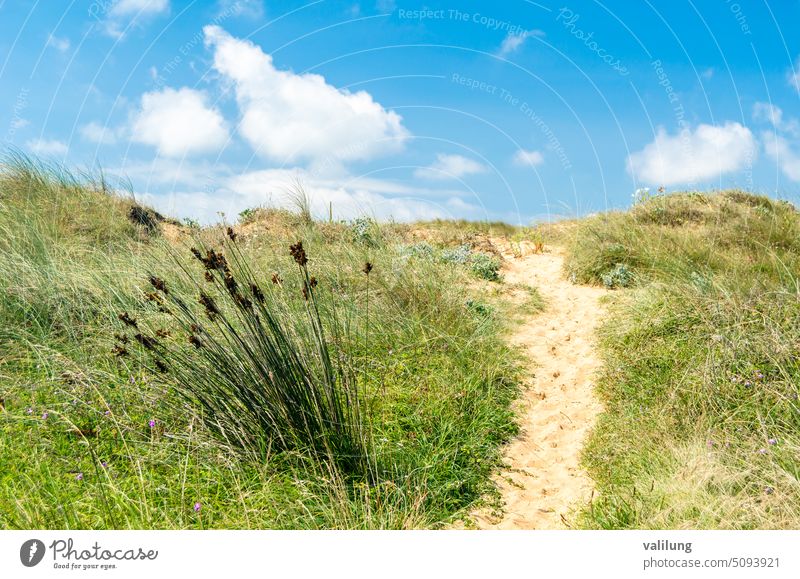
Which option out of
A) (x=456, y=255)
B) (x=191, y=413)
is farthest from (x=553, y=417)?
(x=456, y=255)

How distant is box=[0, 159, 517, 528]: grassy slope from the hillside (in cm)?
3

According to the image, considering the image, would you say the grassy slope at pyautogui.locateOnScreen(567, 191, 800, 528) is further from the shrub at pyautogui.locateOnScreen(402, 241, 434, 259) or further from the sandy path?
the shrub at pyautogui.locateOnScreen(402, 241, 434, 259)

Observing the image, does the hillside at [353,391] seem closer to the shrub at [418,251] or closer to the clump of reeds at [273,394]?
the clump of reeds at [273,394]

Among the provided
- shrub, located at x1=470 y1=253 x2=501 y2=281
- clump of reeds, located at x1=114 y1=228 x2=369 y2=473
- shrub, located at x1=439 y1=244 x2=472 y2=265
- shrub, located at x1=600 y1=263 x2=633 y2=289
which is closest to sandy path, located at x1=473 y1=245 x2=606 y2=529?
shrub, located at x1=600 y1=263 x2=633 y2=289

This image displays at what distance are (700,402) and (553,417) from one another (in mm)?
1263

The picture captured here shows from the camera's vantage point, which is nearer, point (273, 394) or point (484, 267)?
point (273, 394)

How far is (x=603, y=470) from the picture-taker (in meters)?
4.78

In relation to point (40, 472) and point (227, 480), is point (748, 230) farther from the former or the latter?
point (40, 472)

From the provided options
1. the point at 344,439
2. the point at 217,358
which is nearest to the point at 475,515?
the point at 344,439

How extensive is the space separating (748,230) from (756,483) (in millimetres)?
8422

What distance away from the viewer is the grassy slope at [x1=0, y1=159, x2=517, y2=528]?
145 inches

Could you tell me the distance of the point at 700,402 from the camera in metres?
5.04

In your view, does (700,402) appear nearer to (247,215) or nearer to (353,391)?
(353,391)
